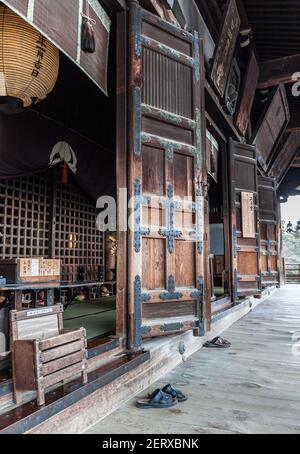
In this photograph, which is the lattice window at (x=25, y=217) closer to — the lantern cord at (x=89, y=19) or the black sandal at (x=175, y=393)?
the lantern cord at (x=89, y=19)

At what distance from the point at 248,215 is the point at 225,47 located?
2.89 metres

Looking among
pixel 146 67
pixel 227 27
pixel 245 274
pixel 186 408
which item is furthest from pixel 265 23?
pixel 186 408

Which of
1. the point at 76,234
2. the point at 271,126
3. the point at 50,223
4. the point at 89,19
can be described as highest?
the point at 271,126

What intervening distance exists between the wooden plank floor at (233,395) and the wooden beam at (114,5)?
315 cm

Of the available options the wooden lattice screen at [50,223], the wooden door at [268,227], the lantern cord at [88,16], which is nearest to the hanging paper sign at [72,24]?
the lantern cord at [88,16]

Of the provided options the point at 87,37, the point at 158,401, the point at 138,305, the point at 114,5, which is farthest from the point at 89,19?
the point at 158,401

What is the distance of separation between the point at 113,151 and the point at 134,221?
11.7ft

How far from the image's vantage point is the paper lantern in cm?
223

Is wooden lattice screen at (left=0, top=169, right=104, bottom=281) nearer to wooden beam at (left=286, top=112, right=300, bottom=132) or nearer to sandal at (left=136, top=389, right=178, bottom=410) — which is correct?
sandal at (left=136, top=389, right=178, bottom=410)

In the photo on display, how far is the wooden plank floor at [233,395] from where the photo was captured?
1.80 m

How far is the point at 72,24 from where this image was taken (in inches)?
90.5

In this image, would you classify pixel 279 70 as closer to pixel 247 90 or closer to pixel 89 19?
pixel 247 90

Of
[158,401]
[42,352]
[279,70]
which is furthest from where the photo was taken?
[279,70]

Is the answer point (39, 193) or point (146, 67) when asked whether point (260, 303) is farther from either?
point (146, 67)
